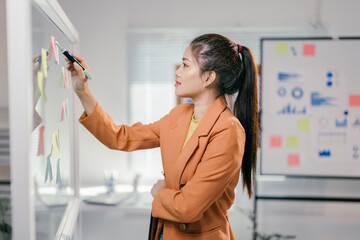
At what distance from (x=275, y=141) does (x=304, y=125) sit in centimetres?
22

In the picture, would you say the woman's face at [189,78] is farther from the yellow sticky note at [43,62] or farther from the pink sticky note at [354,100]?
the pink sticky note at [354,100]

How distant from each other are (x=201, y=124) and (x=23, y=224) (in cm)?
65

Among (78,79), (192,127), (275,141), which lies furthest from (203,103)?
(275,141)

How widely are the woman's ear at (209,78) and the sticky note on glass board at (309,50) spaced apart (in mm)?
1366

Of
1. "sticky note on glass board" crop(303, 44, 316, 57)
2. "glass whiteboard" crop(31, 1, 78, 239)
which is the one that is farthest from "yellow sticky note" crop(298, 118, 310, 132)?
"glass whiteboard" crop(31, 1, 78, 239)

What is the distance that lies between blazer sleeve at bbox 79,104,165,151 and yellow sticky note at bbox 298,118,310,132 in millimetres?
1294

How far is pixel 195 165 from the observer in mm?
1128

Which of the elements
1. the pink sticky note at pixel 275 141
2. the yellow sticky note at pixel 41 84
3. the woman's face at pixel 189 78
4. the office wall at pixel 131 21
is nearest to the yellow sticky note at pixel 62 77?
the yellow sticky note at pixel 41 84

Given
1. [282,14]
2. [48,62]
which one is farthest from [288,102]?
[48,62]

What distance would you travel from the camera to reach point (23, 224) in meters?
0.67

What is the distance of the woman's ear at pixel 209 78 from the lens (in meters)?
1.17

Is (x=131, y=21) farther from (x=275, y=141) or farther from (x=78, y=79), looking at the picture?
(x=78, y=79)

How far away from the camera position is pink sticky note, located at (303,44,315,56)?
7.54ft

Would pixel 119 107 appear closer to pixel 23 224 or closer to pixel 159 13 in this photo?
pixel 159 13
